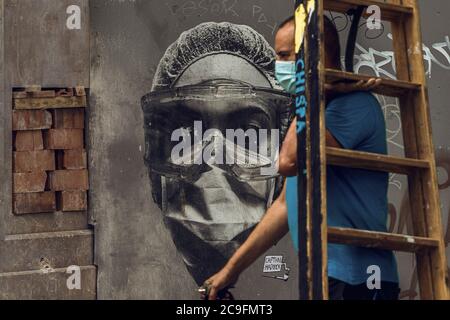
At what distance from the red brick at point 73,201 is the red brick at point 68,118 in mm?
407

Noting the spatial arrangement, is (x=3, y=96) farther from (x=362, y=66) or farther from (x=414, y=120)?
(x=414, y=120)

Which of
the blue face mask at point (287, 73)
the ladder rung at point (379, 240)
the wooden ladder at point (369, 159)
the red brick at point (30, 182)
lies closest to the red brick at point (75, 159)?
the red brick at point (30, 182)

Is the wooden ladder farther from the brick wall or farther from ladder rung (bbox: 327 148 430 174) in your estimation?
the brick wall

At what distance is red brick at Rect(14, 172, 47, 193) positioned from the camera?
18.2 ft

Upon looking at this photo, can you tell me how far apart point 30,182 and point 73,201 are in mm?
291

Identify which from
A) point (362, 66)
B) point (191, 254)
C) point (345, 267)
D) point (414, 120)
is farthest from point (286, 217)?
point (362, 66)

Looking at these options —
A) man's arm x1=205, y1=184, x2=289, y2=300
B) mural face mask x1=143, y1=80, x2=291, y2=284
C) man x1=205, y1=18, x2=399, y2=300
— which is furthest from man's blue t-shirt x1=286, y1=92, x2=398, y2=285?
mural face mask x1=143, y1=80, x2=291, y2=284

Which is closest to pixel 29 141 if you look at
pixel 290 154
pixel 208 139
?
pixel 208 139

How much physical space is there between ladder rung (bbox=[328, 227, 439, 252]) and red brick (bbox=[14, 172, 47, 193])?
2714mm

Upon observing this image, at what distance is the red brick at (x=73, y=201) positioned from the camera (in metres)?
5.68

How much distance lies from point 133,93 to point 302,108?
2614 millimetres

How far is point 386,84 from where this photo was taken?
350 centimetres

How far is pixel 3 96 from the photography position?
5.52 metres

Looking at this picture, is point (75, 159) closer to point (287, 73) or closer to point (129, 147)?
point (129, 147)
